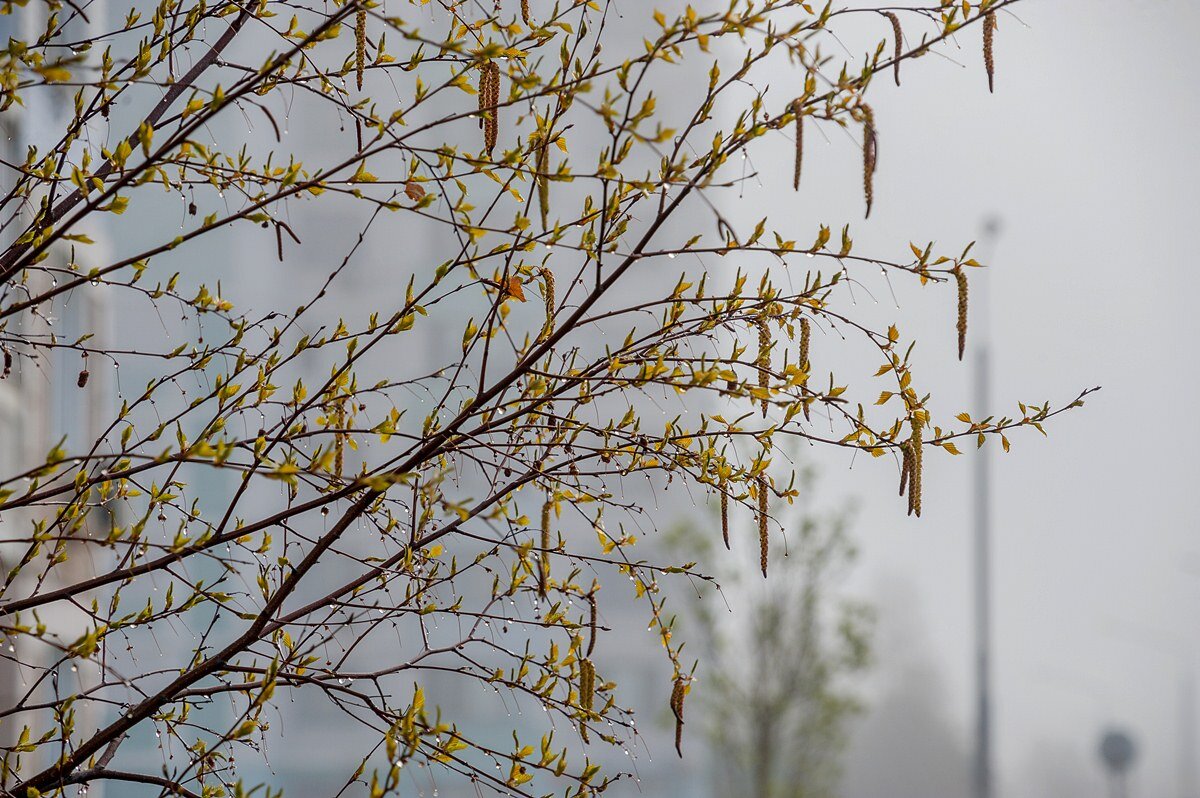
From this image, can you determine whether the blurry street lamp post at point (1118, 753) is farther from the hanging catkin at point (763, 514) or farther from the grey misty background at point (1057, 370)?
the hanging catkin at point (763, 514)

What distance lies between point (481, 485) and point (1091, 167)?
24.7 feet

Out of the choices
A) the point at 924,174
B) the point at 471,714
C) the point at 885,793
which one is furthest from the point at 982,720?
the point at 885,793

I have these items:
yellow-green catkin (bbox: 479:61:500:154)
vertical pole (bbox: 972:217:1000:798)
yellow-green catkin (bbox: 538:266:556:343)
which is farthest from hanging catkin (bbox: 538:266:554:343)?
vertical pole (bbox: 972:217:1000:798)

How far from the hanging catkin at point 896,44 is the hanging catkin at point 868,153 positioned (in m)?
0.06

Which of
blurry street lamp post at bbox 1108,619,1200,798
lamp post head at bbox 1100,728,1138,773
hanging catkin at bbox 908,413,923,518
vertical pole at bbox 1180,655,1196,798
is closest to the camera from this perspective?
hanging catkin at bbox 908,413,923,518

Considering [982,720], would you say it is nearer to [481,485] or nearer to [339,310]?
[481,485]

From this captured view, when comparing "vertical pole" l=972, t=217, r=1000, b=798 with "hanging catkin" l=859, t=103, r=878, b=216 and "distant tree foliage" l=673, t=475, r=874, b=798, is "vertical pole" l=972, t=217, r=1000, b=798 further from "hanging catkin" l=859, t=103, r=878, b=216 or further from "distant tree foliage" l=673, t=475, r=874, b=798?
"hanging catkin" l=859, t=103, r=878, b=216

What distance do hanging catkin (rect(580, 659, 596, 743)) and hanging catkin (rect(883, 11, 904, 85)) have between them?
662mm

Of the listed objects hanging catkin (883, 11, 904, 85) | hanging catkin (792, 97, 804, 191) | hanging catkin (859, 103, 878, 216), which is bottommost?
hanging catkin (859, 103, 878, 216)

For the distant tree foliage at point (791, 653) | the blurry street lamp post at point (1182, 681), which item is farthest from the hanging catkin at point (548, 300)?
the blurry street lamp post at point (1182, 681)

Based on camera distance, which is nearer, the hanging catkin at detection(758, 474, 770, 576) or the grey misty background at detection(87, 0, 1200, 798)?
the hanging catkin at detection(758, 474, 770, 576)

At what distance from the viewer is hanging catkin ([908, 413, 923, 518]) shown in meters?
1.25

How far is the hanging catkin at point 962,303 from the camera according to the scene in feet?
4.08

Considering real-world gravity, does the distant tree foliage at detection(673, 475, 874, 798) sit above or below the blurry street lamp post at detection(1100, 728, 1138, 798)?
above
